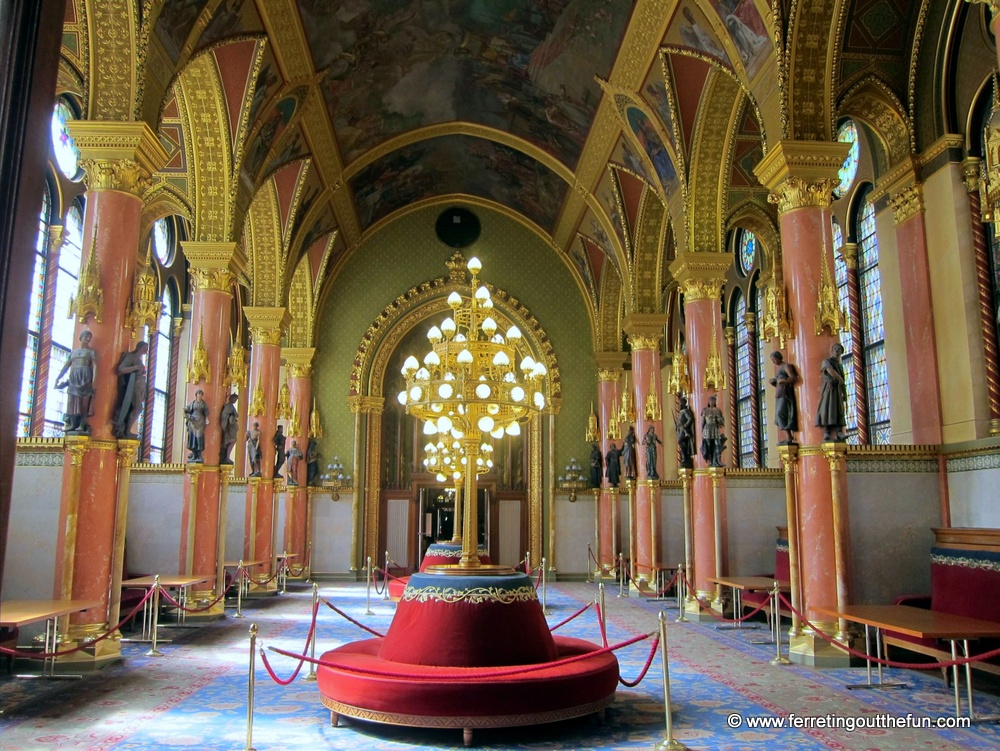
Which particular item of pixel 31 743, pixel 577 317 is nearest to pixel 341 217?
pixel 577 317

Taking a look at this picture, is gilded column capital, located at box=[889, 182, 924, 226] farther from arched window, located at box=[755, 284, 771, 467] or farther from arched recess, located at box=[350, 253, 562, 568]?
arched recess, located at box=[350, 253, 562, 568]

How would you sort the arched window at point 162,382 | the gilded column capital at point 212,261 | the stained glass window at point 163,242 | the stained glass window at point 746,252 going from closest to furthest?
1. the gilded column capital at point 212,261
2. the stained glass window at point 746,252
3. the stained glass window at point 163,242
4. the arched window at point 162,382

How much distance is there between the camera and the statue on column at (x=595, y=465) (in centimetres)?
2512

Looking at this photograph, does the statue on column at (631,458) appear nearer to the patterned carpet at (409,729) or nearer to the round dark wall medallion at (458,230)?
the round dark wall medallion at (458,230)

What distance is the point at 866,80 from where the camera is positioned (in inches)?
530

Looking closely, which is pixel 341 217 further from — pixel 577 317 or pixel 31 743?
pixel 31 743

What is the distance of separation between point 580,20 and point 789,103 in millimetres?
6301

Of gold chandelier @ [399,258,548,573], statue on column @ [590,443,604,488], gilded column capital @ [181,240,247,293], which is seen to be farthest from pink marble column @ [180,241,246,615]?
statue on column @ [590,443,604,488]

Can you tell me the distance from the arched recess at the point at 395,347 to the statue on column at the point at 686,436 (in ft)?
32.4

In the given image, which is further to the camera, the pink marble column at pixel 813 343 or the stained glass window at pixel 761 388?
the stained glass window at pixel 761 388

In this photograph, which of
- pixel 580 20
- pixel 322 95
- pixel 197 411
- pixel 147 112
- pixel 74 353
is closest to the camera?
pixel 74 353

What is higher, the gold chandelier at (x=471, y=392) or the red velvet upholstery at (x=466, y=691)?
the gold chandelier at (x=471, y=392)

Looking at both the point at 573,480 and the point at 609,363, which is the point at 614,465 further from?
the point at 609,363

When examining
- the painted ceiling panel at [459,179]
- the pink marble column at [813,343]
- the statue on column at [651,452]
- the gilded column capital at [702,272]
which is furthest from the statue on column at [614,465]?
the pink marble column at [813,343]
